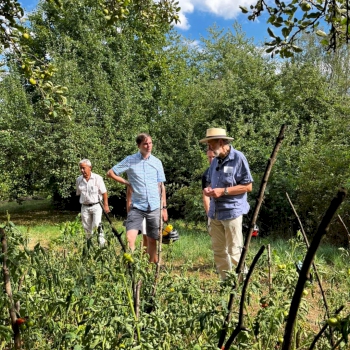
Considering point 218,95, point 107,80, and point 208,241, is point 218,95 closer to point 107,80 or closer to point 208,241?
point 107,80

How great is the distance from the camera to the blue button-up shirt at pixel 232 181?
13.5 ft

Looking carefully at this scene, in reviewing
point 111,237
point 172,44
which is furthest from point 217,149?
point 172,44

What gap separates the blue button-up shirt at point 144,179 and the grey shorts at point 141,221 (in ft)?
0.22

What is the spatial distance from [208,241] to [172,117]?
893cm

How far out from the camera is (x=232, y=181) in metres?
4.12

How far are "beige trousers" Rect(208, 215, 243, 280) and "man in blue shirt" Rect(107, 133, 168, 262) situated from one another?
0.88 meters

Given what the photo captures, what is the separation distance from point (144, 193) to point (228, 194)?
1378mm

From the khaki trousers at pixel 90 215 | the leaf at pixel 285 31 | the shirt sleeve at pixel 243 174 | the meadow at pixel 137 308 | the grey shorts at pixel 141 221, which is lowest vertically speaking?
the khaki trousers at pixel 90 215

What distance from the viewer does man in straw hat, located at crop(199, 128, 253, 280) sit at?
4.07m

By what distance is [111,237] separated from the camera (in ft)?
7.27

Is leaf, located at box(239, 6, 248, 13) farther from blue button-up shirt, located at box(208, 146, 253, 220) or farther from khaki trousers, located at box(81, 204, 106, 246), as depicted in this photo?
khaki trousers, located at box(81, 204, 106, 246)

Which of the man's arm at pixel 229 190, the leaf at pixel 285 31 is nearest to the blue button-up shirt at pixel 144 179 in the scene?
the man's arm at pixel 229 190

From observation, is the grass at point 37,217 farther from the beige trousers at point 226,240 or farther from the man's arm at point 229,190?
the man's arm at point 229,190

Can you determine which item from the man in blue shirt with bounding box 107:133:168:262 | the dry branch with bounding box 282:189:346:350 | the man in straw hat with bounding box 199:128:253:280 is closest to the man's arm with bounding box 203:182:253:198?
the man in straw hat with bounding box 199:128:253:280
